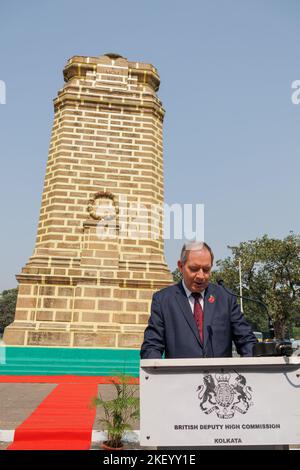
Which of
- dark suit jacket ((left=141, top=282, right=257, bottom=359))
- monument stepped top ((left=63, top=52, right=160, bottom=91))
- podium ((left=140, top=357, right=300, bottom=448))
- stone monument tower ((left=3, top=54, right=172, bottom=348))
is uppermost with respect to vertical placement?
monument stepped top ((left=63, top=52, right=160, bottom=91))

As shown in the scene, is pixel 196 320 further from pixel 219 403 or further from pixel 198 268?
pixel 219 403

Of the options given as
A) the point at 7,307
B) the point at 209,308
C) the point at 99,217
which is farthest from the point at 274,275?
the point at 7,307

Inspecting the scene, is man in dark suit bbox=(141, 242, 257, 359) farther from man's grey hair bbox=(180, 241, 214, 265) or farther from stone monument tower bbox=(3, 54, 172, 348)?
stone monument tower bbox=(3, 54, 172, 348)

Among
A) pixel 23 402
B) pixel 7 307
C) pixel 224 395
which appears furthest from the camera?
pixel 7 307

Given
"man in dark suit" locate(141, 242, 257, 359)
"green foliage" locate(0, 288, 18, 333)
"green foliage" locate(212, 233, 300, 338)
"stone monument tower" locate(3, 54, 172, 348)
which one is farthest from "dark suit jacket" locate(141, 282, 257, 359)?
"green foliage" locate(0, 288, 18, 333)

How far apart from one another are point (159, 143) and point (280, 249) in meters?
22.9

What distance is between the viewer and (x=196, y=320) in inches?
113

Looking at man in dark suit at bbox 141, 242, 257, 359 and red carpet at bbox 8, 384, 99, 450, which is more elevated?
man in dark suit at bbox 141, 242, 257, 359

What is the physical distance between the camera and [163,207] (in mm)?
11727

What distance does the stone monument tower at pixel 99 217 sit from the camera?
32.7 feet

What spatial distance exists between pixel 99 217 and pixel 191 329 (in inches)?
336

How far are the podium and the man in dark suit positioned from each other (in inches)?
26.2

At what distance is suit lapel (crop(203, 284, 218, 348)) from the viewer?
2.79 meters

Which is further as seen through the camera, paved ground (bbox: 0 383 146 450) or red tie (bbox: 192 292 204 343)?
paved ground (bbox: 0 383 146 450)
